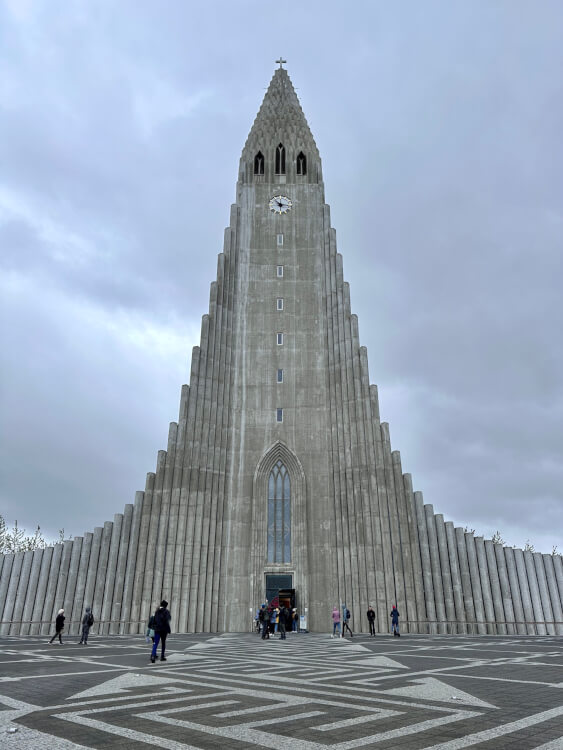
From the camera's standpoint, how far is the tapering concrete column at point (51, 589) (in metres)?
32.9

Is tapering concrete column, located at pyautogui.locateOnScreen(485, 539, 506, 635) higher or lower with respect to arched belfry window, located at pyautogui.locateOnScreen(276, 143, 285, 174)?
lower

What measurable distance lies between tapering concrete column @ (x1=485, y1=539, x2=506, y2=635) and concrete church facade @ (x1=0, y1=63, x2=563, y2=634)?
0.24 feet

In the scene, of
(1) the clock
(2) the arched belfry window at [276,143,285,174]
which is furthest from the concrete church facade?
(2) the arched belfry window at [276,143,285,174]

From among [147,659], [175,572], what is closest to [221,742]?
→ [147,659]

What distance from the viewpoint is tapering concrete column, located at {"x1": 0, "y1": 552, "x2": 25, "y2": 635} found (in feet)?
110

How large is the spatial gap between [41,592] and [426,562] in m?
24.0

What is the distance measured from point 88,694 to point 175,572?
83.6ft

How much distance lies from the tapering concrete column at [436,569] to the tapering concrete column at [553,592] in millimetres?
7132

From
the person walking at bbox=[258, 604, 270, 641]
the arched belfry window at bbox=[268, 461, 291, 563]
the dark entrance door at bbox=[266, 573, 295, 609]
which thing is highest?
the arched belfry window at bbox=[268, 461, 291, 563]

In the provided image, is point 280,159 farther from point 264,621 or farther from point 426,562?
point 264,621

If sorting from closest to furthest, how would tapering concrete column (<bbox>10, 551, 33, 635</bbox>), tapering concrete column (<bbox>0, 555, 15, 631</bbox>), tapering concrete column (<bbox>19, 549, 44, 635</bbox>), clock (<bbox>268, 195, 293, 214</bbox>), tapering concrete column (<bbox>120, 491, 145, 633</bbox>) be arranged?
tapering concrete column (<bbox>120, 491, 145, 633</bbox>) < tapering concrete column (<bbox>19, 549, 44, 635</bbox>) < tapering concrete column (<bbox>10, 551, 33, 635</bbox>) < tapering concrete column (<bbox>0, 555, 15, 631</bbox>) < clock (<bbox>268, 195, 293, 214</bbox>)

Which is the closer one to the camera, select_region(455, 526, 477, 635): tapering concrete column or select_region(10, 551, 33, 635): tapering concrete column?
select_region(455, 526, 477, 635): tapering concrete column

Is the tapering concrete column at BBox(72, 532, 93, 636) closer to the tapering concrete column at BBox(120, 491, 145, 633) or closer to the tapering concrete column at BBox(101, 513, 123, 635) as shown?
the tapering concrete column at BBox(101, 513, 123, 635)

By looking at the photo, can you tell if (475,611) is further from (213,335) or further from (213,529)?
(213,335)
